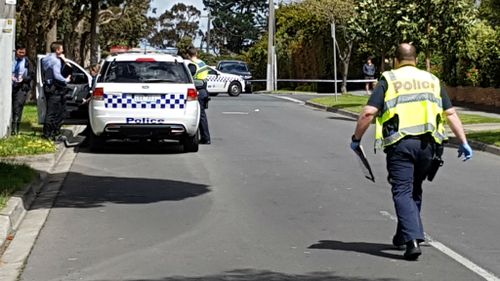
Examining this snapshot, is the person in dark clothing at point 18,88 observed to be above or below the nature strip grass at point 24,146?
above

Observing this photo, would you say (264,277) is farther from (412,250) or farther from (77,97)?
(77,97)

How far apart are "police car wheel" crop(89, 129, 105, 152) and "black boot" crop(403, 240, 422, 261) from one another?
966 cm

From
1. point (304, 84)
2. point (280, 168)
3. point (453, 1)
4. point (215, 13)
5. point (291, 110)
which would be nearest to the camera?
point (280, 168)

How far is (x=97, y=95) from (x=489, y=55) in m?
18.4

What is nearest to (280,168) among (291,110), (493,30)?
(291,110)

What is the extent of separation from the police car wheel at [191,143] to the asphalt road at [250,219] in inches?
6.6

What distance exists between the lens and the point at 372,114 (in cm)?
855

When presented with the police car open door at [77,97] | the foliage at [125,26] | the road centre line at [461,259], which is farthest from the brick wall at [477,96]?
the foliage at [125,26]

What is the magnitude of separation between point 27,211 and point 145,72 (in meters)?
6.69

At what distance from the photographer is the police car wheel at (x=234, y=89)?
42219 millimetres

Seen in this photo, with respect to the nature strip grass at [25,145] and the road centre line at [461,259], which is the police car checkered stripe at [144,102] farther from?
the road centre line at [461,259]

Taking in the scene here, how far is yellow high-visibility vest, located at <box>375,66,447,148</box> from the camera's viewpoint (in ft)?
27.9

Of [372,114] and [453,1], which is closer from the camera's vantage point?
[372,114]

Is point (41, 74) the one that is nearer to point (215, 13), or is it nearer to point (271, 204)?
point (271, 204)
